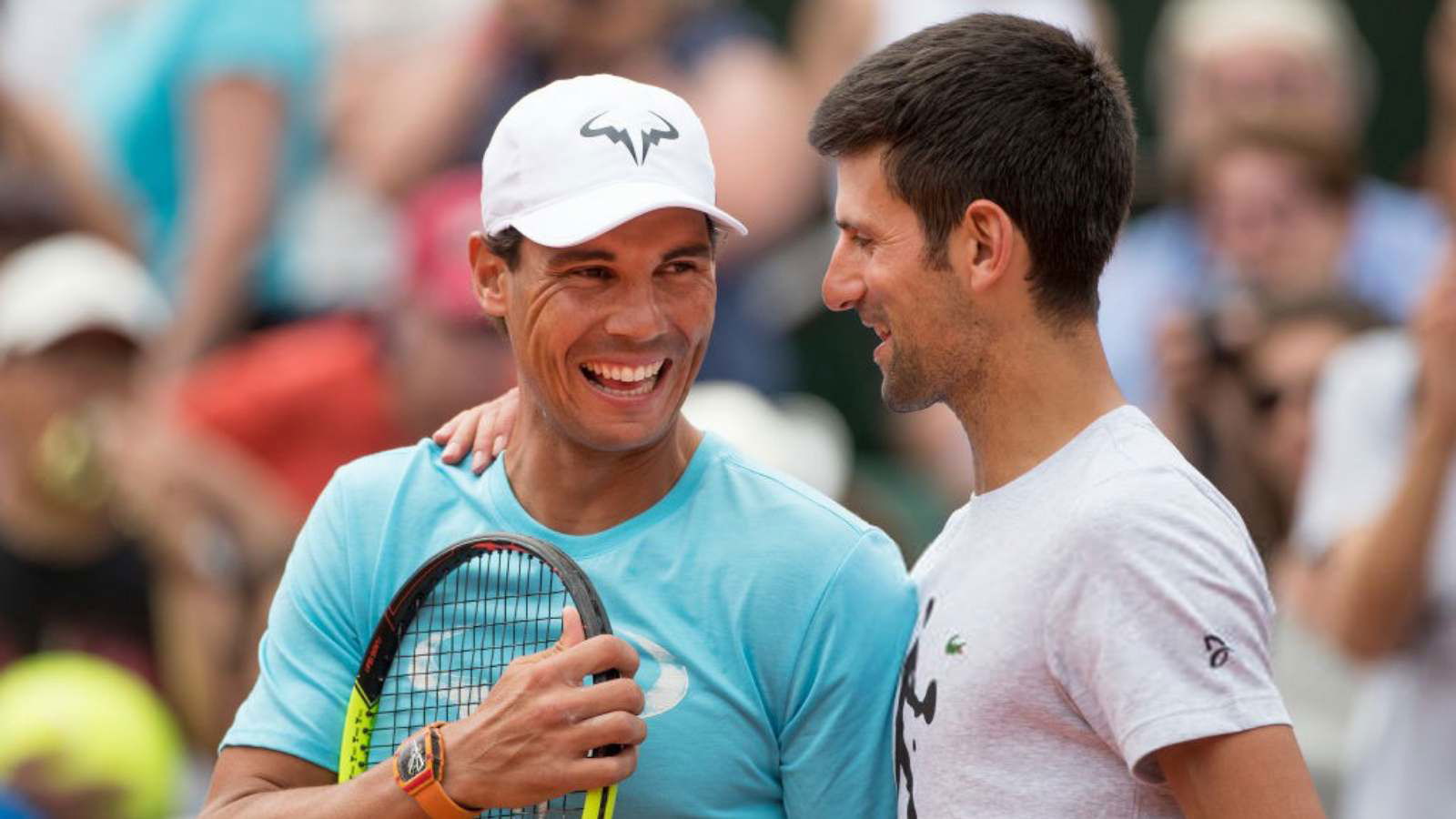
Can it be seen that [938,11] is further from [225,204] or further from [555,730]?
[555,730]

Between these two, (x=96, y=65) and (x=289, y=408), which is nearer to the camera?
(x=289, y=408)

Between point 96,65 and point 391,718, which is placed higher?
point 96,65

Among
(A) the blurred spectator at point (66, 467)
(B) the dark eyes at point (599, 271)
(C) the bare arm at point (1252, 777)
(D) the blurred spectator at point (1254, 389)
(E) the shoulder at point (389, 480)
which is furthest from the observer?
(A) the blurred spectator at point (66, 467)

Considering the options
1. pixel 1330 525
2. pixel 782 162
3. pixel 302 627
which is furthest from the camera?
pixel 782 162

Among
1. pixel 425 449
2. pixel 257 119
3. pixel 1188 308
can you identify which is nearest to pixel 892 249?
pixel 425 449

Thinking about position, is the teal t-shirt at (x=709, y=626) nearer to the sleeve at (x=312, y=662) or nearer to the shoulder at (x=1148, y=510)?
the sleeve at (x=312, y=662)

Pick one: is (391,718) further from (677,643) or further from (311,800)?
(677,643)

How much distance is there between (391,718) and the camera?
3.00 metres

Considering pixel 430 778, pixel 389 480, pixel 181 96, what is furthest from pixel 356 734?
pixel 181 96

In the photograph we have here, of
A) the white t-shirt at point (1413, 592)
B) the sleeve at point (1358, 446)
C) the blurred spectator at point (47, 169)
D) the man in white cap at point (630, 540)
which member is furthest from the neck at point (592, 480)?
the blurred spectator at point (47, 169)

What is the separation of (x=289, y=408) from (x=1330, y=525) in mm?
3231

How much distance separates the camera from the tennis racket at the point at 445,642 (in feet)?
9.66

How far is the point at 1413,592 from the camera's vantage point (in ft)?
15.4

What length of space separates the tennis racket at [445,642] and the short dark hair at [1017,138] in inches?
28.9
